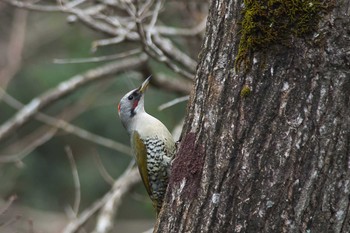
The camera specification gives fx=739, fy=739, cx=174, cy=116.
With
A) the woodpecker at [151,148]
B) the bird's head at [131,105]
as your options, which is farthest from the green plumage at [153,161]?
the bird's head at [131,105]

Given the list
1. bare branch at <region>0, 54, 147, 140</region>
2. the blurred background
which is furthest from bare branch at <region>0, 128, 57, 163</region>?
the blurred background

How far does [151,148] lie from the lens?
198 inches

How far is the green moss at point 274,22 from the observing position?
111 inches

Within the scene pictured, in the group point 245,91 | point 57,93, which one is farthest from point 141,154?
point 245,91

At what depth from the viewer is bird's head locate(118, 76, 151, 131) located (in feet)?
17.2

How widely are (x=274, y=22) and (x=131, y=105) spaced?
2.53 m

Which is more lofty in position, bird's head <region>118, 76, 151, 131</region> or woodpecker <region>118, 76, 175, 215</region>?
bird's head <region>118, 76, 151, 131</region>

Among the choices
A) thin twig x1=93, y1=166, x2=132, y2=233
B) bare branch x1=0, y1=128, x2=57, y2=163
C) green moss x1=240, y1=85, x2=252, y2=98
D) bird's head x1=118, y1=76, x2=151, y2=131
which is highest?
bird's head x1=118, y1=76, x2=151, y2=131

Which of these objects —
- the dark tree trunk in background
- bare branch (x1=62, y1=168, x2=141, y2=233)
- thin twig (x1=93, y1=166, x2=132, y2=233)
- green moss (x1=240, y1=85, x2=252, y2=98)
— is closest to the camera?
the dark tree trunk in background

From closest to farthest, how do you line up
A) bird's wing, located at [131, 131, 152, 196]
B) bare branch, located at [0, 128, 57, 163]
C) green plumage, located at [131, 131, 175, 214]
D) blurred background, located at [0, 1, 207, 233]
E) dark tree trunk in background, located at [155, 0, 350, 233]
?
dark tree trunk in background, located at [155, 0, 350, 233], green plumage, located at [131, 131, 175, 214], bird's wing, located at [131, 131, 152, 196], bare branch, located at [0, 128, 57, 163], blurred background, located at [0, 1, 207, 233]

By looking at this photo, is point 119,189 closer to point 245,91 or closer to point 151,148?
point 151,148

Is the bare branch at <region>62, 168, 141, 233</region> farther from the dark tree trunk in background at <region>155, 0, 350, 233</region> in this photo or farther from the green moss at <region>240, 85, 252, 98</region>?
the green moss at <region>240, 85, 252, 98</region>

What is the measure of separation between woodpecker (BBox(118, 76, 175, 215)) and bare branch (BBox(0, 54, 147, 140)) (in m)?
1.09

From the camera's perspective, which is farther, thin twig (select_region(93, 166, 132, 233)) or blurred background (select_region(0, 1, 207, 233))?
blurred background (select_region(0, 1, 207, 233))
